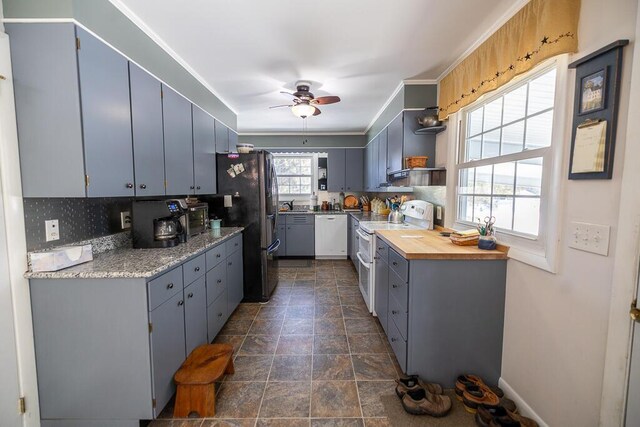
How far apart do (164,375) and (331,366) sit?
1.12 m

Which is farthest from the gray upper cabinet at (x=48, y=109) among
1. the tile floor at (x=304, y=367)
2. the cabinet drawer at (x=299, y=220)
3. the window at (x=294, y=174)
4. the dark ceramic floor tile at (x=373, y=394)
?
the window at (x=294, y=174)

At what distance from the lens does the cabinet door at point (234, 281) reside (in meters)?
2.64

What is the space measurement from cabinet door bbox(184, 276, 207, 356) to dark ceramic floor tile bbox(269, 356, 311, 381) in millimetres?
596

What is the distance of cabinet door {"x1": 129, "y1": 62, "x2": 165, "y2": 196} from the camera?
5.64 feet

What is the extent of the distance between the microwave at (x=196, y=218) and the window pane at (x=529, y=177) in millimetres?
2544

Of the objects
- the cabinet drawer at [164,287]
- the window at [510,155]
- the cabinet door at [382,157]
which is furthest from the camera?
the cabinet door at [382,157]

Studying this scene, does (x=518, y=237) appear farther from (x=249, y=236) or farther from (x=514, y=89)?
(x=249, y=236)

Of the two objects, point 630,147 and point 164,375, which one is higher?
point 630,147

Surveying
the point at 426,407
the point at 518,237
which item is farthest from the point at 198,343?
the point at 518,237

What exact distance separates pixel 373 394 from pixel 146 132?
2348 millimetres

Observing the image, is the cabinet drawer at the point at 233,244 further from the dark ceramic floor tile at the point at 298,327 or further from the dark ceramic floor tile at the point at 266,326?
the dark ceramic floor tile at the point at 298,327

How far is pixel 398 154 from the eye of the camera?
294 centimetres

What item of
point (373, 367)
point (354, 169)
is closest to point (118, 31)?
point (373, 367)

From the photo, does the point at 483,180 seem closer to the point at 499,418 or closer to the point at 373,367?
the point at 499,418
